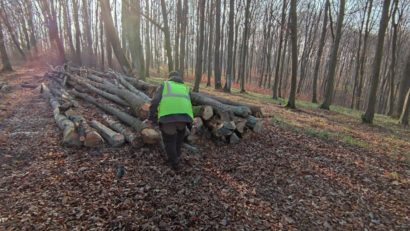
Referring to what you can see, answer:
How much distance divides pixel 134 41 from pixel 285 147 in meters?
11.2

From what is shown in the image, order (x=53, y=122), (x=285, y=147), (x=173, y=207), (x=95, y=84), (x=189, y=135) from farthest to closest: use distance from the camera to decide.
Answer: (x=95, y=84) → (x=53, y=122) → (x=285, y=147) → (x=189, y=135) → (x=173, y=207)

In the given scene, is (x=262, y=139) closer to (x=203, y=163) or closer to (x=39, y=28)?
(x=203, y=163)

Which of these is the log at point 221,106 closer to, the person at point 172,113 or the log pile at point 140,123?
the log pile at point 140,123

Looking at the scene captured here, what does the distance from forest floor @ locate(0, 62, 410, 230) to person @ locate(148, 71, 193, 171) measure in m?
0.44

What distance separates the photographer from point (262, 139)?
285 inches

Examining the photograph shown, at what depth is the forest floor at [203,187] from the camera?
3.75 m

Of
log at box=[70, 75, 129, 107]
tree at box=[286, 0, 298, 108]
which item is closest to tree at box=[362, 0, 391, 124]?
tree at box=[286, 0, 298, 108]

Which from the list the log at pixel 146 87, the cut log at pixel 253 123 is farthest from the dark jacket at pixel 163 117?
the log at pixel 146 87

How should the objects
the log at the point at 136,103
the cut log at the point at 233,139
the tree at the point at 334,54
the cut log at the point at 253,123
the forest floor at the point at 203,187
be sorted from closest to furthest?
the forest floor at the point at 203,187 → the log at the point at 136,103 → the cut log at the point at 233,139 → the cut log at the point at 253,123 → the tree at the point at 334,54

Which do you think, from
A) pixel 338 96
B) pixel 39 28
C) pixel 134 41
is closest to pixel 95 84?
pixel 134 41

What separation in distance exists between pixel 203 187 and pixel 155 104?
1795 mm

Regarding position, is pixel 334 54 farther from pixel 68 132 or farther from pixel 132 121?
pixel 68 132

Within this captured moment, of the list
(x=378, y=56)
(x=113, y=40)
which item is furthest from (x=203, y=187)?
(x=113, y=40)

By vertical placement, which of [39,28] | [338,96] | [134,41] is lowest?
[338,96]
